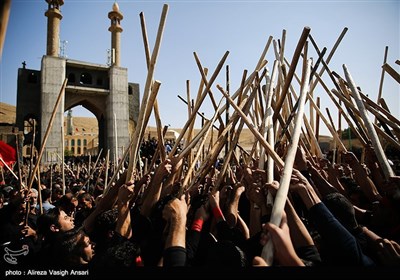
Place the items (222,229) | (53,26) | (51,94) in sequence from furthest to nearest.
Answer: (53,26) < (51,94) < (222,229)

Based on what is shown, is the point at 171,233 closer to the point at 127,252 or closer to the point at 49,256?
the point at 127,252

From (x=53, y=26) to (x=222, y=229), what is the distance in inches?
1278

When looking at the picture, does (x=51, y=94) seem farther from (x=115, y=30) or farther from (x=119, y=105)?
(x=115, y=30)

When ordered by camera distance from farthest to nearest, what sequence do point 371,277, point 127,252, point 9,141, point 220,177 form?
point 9,141 < point 220,177 < point 127,252 < point 371,277

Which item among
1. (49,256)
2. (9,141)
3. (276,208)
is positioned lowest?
(49,256)

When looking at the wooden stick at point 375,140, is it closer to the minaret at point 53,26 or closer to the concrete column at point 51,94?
the concrete column at point 51,94

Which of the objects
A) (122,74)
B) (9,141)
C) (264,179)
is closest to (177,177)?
(264,179)

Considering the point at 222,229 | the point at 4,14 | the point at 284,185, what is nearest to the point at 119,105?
the point at 222,229

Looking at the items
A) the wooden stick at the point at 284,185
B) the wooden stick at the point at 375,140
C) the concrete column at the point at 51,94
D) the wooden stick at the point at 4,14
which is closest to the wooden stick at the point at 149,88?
the wooden stick at the point at 284,185

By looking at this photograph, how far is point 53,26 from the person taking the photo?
2703 centimetres

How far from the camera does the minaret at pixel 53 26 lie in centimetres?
2635

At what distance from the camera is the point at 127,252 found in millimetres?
1844

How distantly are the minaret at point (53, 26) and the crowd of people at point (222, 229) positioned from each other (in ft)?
93.0

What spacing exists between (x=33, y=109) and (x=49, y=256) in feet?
91.6
